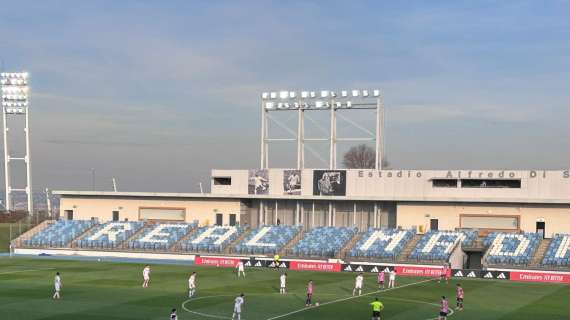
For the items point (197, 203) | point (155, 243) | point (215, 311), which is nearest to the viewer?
point (215, 311)

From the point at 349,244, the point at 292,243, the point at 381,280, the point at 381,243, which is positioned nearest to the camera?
the point at 381,280

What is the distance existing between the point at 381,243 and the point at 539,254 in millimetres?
16192

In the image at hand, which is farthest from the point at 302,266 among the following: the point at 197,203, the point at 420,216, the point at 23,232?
the point at 23,232

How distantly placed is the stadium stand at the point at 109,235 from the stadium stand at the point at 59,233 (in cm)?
142

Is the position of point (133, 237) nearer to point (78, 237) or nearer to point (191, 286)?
point (78, 237)

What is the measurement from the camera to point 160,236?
93.2 m

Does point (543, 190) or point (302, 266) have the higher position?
point (543, 190)

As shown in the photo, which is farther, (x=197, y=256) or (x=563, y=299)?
(x=197, y=256)

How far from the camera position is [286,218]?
315ft

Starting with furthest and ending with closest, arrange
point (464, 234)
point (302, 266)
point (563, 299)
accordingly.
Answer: point (464, 234), point (302, 266), point (563, 299)

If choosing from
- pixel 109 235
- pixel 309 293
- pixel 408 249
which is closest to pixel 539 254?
pixel 408 249

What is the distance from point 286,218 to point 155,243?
16171 mm

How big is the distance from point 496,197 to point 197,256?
1276 inches

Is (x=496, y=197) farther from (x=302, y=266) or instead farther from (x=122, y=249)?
(x=122, y=249)
